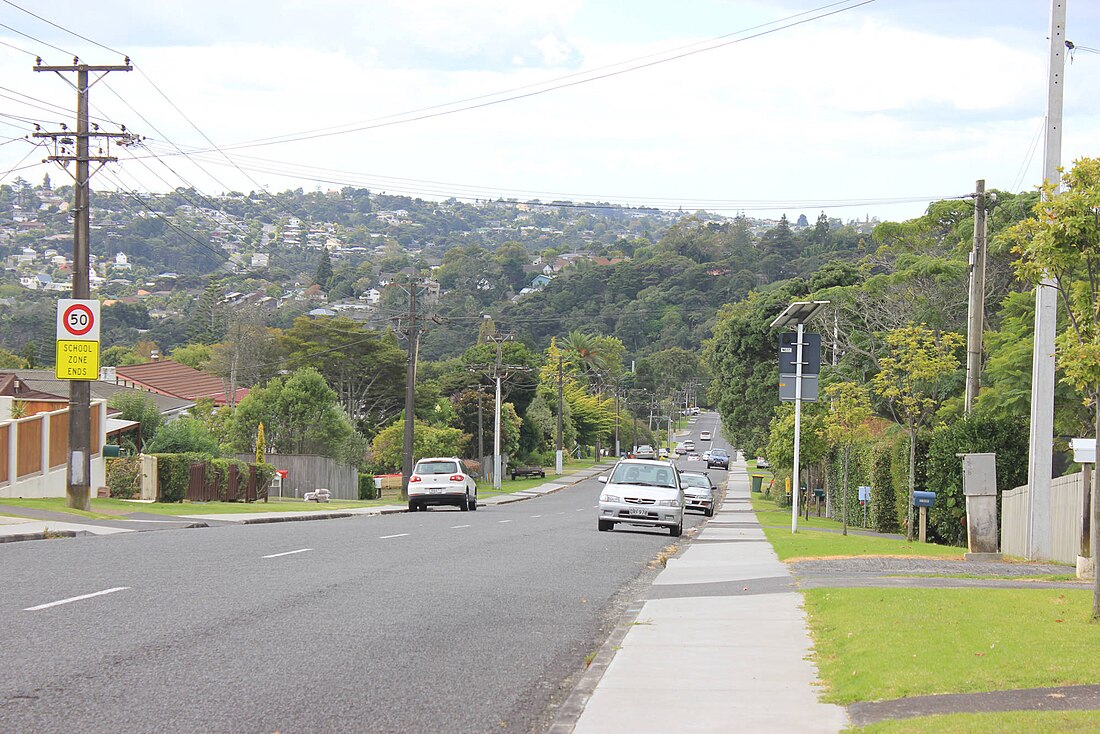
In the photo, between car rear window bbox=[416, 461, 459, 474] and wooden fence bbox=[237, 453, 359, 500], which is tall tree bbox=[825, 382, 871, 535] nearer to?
car rear window bbox=[416, 461, 459, 474]

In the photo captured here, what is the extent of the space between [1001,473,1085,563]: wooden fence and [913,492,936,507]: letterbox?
4.01 meters

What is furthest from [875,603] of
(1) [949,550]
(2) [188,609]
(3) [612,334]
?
(3) [612,334]

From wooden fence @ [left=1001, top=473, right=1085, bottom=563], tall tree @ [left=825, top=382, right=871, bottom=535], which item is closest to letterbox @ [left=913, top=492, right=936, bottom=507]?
tall tree @ [left=825, top=382, right=871, bottom=535]

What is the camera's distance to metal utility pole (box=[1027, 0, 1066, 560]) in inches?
787

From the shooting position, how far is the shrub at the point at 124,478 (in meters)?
36.4

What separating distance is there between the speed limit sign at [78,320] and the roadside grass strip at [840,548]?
15.8m

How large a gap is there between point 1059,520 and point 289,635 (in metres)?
15.4

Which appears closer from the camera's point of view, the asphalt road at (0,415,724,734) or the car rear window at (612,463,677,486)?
the asphalt road at (0,415,724,734)

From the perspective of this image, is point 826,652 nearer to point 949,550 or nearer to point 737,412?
point 949,550

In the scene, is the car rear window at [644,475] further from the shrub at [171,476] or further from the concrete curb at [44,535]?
the shrub at [171,476]

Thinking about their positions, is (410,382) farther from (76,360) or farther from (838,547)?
(838,547)

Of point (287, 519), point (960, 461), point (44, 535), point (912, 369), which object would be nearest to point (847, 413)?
point (912, 369)

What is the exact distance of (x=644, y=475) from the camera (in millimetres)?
27438

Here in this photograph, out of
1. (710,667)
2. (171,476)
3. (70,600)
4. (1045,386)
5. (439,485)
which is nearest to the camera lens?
(710,667)
